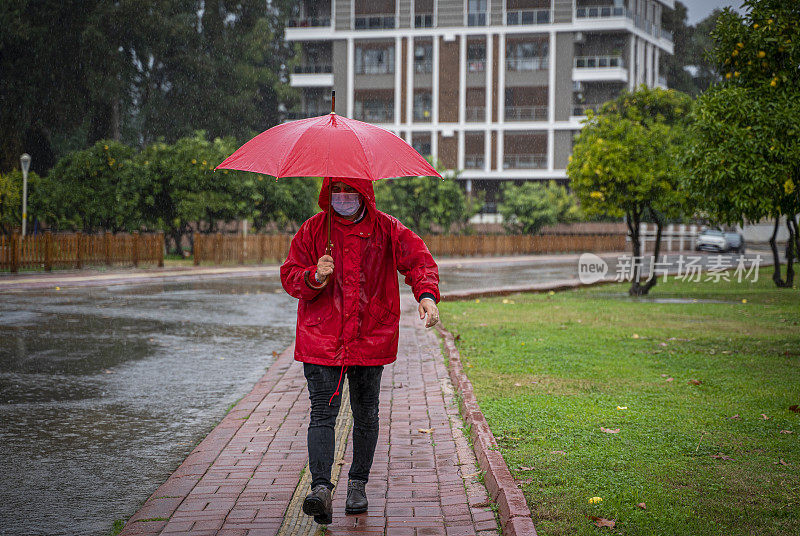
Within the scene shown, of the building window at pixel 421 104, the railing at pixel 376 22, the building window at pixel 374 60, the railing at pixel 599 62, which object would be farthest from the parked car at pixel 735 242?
the railing at pixel 376 22

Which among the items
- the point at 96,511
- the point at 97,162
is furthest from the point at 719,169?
the point at 97,162

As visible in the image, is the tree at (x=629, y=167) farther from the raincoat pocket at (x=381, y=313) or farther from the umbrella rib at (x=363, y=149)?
the raincoat pocket at (x=381, y=313)

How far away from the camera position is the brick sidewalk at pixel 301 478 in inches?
162

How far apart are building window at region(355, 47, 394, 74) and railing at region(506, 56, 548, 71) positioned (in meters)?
7.57

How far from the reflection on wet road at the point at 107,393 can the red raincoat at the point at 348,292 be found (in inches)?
58.0

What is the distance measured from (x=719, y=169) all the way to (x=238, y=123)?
45.8 metres

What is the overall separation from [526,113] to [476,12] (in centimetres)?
696

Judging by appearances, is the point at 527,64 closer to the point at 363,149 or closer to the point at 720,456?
the point at 720,456

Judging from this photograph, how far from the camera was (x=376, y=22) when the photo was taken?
2087 inches

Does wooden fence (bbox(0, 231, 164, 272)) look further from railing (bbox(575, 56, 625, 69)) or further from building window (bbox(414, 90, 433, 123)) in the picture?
railing (bbox(575, 56, 625, 69))

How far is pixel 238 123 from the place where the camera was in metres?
53.0

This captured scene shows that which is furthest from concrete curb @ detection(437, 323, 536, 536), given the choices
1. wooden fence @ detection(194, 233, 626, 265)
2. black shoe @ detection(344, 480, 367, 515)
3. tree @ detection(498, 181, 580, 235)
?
tree @ detection(498, 181, 580, 235)

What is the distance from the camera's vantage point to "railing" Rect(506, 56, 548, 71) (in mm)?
51781

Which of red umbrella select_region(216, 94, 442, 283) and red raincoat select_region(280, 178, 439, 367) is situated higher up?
red umbrella select_region(216, 94, 442, 283)
